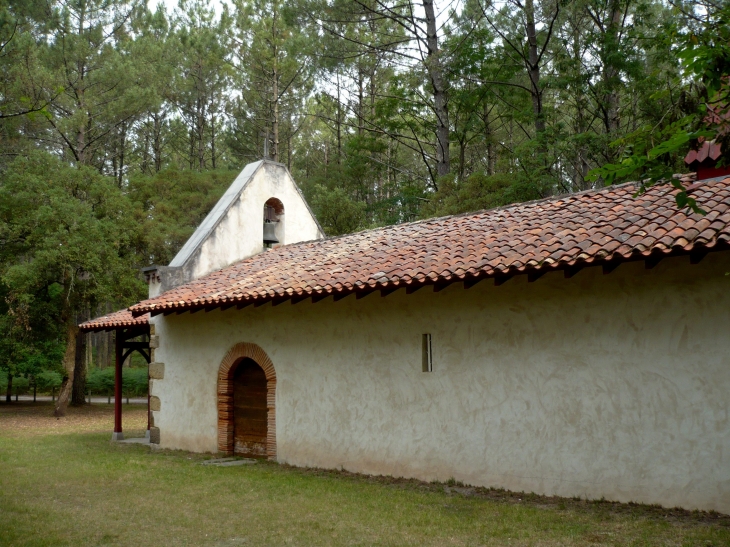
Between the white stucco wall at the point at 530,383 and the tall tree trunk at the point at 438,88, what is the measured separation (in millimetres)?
12360

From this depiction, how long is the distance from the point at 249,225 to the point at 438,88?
10.3 metres

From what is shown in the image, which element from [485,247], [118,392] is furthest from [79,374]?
[485,247]

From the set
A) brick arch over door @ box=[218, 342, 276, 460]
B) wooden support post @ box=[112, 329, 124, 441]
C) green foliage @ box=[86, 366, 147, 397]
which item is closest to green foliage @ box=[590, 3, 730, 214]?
brick arch over door @ box=[218, 342, 276, 460]

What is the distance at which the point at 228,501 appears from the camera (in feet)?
26.7

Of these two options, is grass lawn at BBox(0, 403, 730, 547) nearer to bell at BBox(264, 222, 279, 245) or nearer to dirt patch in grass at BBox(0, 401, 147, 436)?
bell at BBox(264, 222, 279, 245)

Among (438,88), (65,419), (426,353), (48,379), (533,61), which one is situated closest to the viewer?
(426,353)

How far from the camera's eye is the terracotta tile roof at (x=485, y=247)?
7.25 meters

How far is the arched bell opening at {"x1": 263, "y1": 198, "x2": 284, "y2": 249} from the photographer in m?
Answer: 15.3

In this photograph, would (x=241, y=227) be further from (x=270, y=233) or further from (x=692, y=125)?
(x=692, y=125)

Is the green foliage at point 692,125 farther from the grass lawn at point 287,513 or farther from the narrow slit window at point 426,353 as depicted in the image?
the narrow slit window at point 426,353

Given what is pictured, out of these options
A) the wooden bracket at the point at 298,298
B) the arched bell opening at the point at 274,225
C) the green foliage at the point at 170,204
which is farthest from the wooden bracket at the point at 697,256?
the green foliage at the point at 170,204

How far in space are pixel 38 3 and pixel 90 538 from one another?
2362cm

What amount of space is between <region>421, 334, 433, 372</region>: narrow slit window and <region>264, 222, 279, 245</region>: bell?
6.75 metres

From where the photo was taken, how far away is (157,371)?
1324cm
